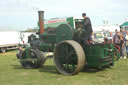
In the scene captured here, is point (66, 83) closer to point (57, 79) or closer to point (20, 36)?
point (57, 79)

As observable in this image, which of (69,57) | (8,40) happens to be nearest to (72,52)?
(69,57)

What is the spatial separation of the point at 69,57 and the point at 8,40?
15.4 meters

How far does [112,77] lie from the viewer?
5520 mm

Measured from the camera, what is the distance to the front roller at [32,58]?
7340mm

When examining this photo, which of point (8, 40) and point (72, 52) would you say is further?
point (8, 40)

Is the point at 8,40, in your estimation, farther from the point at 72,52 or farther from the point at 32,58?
the point at 72,52

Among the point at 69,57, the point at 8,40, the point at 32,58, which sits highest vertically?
the point at 8,40

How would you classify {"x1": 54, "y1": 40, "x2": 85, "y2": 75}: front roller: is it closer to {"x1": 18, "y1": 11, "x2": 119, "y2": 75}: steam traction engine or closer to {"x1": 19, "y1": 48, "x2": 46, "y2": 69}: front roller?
{"x1": 18, "y1": 11, "x2": 119, "y2": 75}: steam traction engine

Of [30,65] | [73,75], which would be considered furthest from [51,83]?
[30,65]

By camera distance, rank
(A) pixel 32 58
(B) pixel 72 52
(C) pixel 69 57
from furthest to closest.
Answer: (A) pixel 32 58 → (C) pixel 69 57 → (B) pixel 72 52

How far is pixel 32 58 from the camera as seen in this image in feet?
24.8

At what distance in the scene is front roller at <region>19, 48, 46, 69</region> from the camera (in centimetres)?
734

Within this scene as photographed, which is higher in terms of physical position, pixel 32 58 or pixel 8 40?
pixel 8 40

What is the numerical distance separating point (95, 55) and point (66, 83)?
1.38 meters
